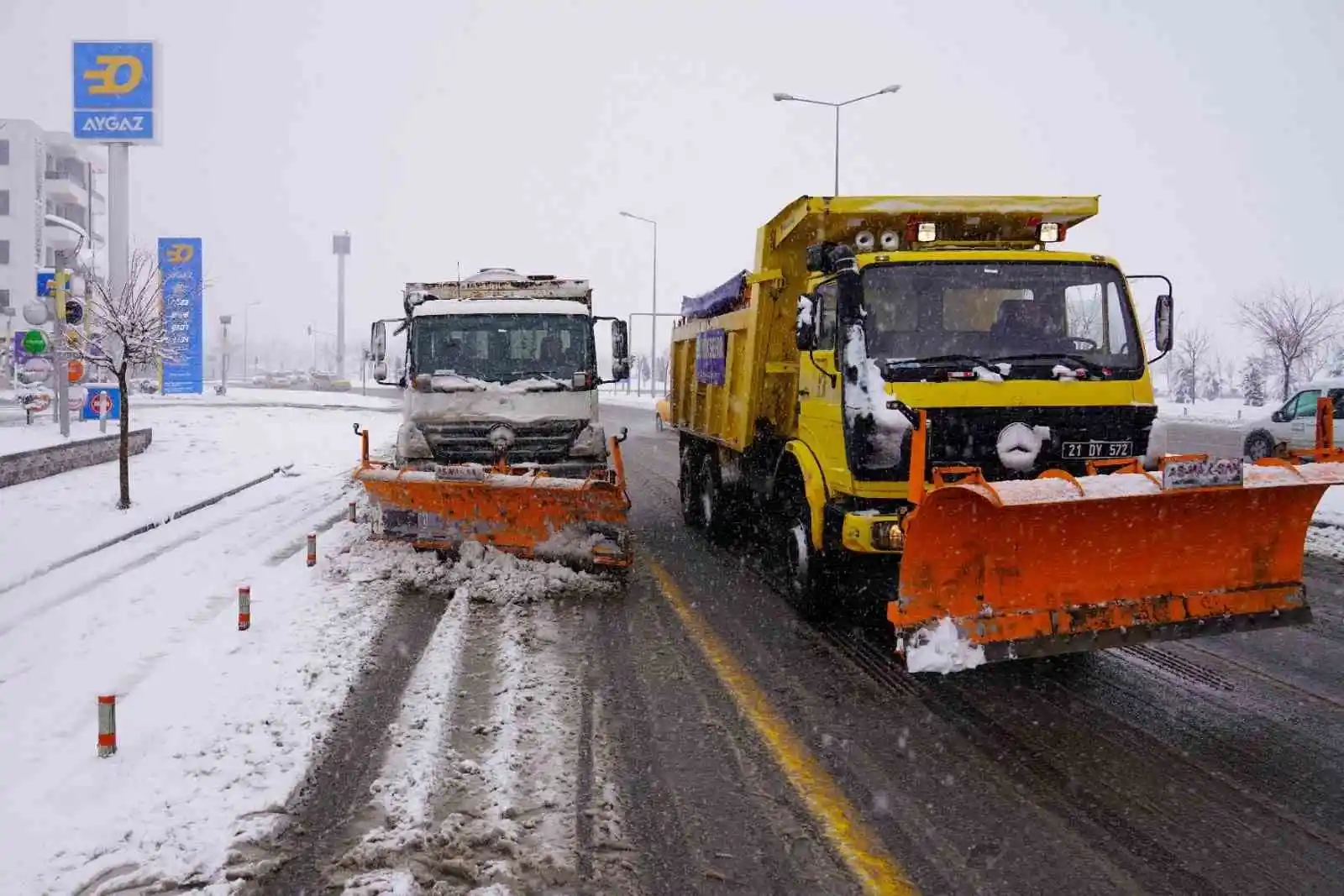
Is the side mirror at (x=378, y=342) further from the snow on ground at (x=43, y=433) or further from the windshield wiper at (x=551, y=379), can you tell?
the snow on ground at (x=43, y=433)

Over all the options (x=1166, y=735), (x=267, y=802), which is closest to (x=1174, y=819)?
(x=1166, y=735)

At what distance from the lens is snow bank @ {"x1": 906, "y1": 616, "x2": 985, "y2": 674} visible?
482 cm

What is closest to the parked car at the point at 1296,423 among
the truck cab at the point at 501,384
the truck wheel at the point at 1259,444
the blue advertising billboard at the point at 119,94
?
the truck wheel at the point at 1259,444

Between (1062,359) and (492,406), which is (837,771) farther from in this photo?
(492,406)

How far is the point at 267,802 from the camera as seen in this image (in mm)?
4188

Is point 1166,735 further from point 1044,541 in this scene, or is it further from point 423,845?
point 423,845

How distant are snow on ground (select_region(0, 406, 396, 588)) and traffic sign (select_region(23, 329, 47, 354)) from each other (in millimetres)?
1766

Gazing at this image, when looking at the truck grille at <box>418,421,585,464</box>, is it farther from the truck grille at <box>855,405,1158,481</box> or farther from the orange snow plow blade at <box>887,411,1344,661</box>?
the orange snow plow blade at <box>887,411,1344,661</box>

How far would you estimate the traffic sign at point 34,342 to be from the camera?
64.1ft

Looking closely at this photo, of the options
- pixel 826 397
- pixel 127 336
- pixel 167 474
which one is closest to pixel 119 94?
pixel 167 474

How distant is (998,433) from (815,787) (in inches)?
103

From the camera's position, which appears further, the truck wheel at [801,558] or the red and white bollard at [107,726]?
the truck wheel at [801,558]

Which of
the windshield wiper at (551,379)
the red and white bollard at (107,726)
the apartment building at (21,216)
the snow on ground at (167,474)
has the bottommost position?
the red and white bollard at (107,726)

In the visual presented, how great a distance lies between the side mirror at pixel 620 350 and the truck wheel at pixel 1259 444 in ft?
43.4
